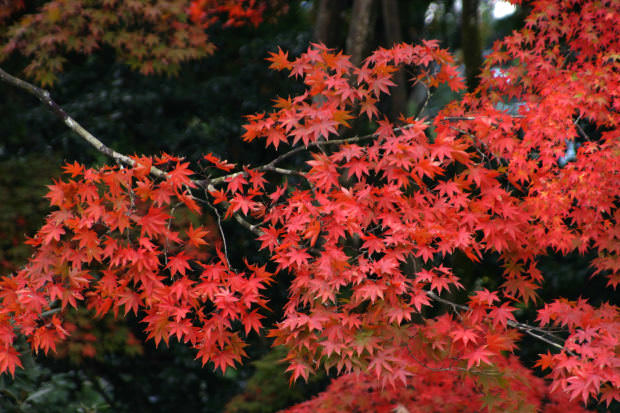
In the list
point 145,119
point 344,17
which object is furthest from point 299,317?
point 344,17

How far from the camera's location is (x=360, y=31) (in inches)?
235

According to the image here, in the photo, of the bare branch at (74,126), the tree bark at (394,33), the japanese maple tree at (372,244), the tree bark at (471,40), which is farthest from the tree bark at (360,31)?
the bare branch at (74,126)

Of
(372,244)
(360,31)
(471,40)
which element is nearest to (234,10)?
(360,31)

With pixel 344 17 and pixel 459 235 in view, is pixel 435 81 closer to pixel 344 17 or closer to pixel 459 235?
pixel 459 235

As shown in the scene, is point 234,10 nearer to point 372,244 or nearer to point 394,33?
Answer: point 394,33

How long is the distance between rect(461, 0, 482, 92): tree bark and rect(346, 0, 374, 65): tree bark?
1.09m

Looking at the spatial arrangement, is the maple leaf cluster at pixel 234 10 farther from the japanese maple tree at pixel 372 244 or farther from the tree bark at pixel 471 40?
the japanese maple tree at pixel 372 244

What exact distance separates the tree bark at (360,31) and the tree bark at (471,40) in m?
1.09

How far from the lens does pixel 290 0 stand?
7.99 m

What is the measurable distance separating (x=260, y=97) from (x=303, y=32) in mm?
1086

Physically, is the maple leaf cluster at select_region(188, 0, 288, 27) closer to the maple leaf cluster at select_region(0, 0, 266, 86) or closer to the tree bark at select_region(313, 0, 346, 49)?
the maple leaf cluster at select_region(0, 0, 266, 86)

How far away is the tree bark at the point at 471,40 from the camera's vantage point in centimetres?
625

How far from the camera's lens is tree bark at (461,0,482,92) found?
20.5 feet

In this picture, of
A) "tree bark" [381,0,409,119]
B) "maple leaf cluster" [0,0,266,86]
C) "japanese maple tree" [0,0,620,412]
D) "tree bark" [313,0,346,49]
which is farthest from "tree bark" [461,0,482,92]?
"maple leaf cluster" [0,0,266,86]
